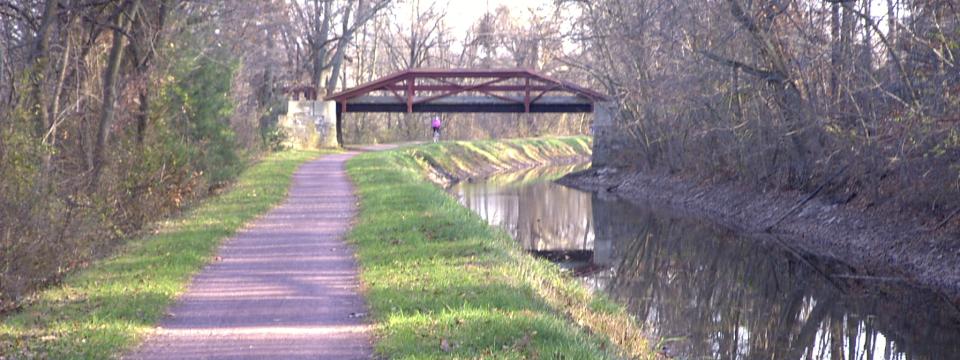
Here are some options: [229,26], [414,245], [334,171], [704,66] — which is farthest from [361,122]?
[414,245]

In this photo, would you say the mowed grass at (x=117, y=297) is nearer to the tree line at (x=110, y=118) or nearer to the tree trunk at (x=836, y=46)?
the tree line at (x=110, y=118)

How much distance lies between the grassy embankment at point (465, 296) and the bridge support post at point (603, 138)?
64.9 ft

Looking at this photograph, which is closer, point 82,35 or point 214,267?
point 214,267

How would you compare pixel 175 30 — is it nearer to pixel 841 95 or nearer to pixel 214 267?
pixel 214 267

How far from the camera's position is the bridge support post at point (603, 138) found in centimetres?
4109

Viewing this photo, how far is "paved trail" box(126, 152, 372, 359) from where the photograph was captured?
31.0 feet

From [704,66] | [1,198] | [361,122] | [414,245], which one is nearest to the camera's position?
[1,198]

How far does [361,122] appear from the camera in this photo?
5950cm

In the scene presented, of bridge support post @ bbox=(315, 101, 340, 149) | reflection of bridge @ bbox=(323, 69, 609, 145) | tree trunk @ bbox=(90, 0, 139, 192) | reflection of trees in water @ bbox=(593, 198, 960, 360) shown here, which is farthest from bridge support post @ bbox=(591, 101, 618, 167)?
tree trunk @ bbox=(90, 0, 139, 192)

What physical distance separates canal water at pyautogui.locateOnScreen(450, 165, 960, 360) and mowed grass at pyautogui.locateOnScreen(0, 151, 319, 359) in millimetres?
5504

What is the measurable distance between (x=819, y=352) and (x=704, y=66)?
12.9m

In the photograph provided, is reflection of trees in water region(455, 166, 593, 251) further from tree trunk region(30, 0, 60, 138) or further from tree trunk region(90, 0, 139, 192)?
tree trunk region(30, 0, 60, 138)

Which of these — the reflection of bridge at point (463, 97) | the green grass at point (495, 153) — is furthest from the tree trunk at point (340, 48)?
the green grass at point (495, 153)

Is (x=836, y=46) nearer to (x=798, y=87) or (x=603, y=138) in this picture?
(x=798, y=87)
